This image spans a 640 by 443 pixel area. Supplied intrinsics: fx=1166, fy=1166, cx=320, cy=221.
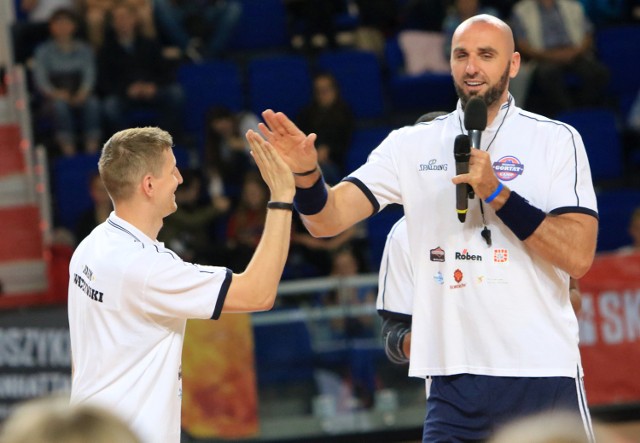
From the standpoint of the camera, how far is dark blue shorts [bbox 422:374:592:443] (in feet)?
13.6

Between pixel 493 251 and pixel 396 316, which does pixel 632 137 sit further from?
pixel 493 251

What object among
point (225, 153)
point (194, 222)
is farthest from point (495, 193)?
point (225, 153)

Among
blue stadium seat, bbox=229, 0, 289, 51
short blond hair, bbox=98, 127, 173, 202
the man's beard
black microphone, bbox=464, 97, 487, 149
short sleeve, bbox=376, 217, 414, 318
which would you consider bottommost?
short sleeve, bbox=376, 217, 414, 318

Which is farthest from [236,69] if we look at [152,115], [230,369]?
[230,369]

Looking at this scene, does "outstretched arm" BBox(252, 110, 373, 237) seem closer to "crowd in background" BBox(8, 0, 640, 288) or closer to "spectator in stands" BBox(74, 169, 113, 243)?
"crowd in background" BBox(8, 0, 640, 288)

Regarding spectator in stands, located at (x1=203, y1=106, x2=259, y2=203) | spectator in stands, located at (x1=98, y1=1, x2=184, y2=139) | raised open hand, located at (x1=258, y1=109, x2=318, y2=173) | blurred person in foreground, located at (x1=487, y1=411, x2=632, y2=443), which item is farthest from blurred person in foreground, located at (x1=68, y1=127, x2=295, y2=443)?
spectator in stands, located at (x1=98, y1=1, x2=184, y2=139)

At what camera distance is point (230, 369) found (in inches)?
334

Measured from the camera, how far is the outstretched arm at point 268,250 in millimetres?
3955

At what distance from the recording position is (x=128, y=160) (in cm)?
402

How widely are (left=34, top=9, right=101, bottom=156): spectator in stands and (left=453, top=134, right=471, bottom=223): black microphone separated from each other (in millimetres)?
7563

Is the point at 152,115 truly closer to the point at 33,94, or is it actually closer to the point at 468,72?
the point at 33,94

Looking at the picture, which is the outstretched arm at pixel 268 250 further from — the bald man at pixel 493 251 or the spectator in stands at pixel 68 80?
the spectator in stands at pixel 68 80

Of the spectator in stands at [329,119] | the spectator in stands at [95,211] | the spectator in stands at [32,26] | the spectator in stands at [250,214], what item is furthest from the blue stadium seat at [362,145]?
the spectator in stands at [32,26]

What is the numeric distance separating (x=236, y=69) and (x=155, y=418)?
8042 mm
